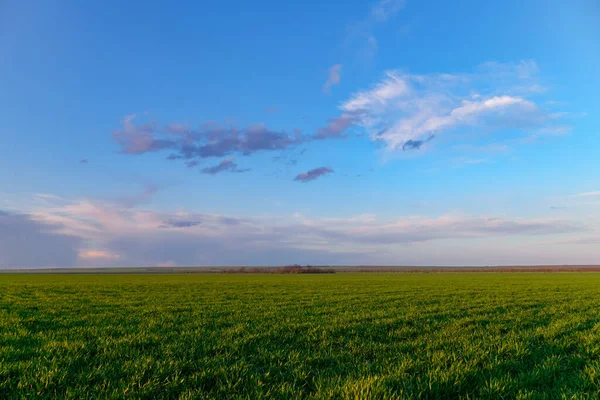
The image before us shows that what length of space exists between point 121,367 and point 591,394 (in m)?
8.71

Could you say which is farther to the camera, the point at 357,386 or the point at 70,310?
the point at 70,310

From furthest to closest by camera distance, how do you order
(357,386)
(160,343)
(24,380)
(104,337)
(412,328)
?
(412,328) < (104,337) < (160,343) < (24,380) < (357,386)

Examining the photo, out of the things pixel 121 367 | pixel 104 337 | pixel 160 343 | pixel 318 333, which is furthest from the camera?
pixel 318 333

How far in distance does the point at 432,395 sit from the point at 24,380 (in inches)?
278

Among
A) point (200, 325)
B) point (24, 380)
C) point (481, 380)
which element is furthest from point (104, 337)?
point (481, 380)

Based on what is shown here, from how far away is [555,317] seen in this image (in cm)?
1712

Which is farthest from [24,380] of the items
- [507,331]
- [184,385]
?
[507,331]

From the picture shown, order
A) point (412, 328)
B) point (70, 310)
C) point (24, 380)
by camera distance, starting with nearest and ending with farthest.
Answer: point (24, 380) → point (412, 328) → point (70, 310)

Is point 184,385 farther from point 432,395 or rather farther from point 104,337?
point 104,337

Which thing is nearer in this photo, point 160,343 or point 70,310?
point 160,343

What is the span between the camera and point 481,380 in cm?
712

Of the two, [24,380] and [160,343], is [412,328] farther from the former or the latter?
[24,380]

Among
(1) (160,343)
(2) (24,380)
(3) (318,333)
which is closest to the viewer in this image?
(2) (24,380)

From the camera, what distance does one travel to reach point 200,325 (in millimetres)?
13633
